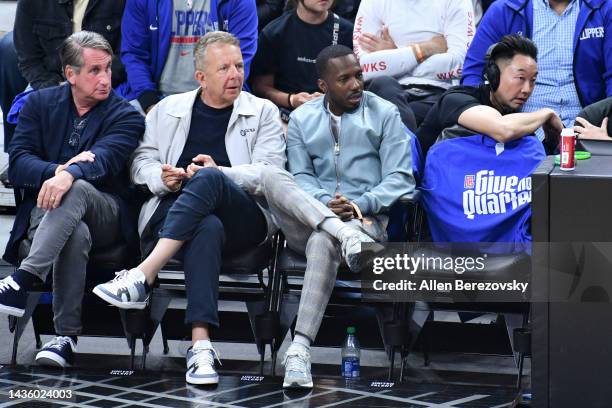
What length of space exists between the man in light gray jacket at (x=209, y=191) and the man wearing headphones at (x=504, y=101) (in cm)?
82

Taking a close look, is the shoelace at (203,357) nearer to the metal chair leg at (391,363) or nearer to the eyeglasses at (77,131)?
the metal chair leg at (391,363)

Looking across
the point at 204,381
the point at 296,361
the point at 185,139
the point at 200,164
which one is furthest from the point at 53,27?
the point at 296,361

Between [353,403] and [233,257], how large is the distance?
1.00 meters

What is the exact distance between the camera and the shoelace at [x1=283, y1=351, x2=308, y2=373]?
17.5ft

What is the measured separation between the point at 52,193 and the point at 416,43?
2.46 metres

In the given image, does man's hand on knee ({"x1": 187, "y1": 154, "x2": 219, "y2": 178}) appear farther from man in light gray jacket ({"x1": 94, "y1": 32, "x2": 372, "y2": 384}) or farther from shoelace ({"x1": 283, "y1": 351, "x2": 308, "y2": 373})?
shoelace ({"x1": 283, "y1": 351, "x2": 308, "y2": 373})

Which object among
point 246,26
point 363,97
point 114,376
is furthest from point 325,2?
point 114,376

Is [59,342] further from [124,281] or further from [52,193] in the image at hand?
[52,193]

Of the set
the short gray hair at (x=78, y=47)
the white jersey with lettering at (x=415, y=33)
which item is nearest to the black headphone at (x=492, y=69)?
the white jersey with lettering at (x=415, y=33)

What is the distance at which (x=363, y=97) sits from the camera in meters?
6.14

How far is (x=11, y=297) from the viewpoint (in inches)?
223

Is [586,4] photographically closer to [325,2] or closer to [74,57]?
[325,2]

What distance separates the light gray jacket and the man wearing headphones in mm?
839

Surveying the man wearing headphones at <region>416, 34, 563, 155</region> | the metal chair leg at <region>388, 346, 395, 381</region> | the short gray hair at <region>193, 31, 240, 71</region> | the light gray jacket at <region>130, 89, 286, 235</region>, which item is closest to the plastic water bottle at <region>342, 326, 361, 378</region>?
the metal chair leg at <region>388, 346, 395, 381</region>
